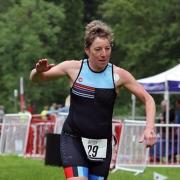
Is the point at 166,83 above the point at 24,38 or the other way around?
the other way around

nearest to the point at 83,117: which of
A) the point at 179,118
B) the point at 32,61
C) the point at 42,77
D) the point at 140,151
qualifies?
the point at 42,77

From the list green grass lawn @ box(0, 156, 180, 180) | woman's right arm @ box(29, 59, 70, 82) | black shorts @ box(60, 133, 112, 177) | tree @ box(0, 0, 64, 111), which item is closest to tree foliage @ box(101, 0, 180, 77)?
tree @ box(0, 0, 64, 111)

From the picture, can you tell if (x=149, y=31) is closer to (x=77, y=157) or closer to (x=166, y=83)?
(x=166, y=83)

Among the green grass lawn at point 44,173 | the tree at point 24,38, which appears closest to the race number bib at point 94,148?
the green grass lawn at point 44,173

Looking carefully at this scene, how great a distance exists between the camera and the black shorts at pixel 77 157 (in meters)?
7.12

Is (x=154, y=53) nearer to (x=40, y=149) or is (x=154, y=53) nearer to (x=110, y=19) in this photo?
(x=110, y=19)

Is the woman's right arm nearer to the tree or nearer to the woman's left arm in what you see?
the woman's left arm

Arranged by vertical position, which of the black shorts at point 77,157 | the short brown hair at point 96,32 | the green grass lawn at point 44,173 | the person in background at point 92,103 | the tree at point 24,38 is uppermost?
A: the tree at point 24,38

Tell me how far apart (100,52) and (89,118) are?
1.94 feet

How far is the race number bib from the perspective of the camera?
715 centimetres

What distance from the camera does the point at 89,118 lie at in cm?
712

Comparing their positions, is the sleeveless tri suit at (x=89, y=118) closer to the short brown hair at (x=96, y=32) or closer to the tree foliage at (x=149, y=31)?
the short brown hair at (x=96, y=32)

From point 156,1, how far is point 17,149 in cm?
2574

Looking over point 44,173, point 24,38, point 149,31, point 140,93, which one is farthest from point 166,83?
point 24,38
